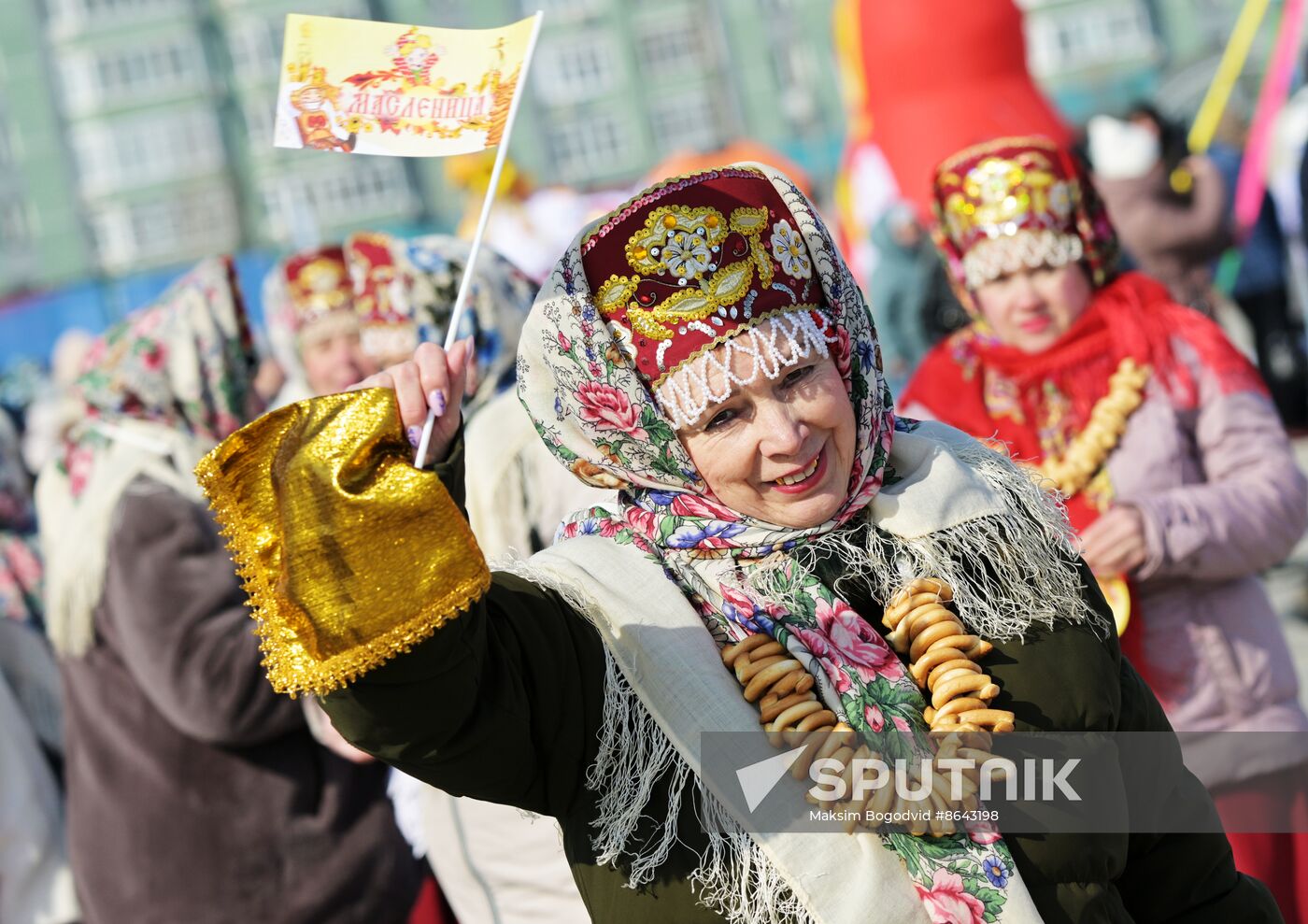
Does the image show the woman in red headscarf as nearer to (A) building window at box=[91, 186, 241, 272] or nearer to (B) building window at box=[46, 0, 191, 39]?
(A) building window at box=[91, 186, 241, 272]

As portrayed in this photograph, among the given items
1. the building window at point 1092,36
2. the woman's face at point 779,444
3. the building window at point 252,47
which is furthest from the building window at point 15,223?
the woman's face at point 779,444

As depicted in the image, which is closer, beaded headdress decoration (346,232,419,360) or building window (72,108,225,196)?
beaded headdress decoration (346,232,419,360)

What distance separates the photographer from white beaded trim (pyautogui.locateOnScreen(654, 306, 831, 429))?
2.09 m

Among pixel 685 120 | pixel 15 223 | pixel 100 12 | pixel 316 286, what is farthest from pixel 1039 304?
pixel 100 12

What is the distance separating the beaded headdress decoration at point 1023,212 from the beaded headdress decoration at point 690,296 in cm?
180

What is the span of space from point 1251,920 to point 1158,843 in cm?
21

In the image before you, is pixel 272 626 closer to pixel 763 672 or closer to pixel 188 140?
pixel 763 672

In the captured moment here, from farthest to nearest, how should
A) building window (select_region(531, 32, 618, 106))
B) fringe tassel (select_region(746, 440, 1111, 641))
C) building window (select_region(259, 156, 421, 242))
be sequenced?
building window (select_region(531, 32, 618, 106)) → building window (select_region(259, 156, 421, 242)) → fringe tassel (select_region(746, 440, 1111, 641))

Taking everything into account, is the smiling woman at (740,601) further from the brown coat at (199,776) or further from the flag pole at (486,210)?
the brown coat at (199,776)

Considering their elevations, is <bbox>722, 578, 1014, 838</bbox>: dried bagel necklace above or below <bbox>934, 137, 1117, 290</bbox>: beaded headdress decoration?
below

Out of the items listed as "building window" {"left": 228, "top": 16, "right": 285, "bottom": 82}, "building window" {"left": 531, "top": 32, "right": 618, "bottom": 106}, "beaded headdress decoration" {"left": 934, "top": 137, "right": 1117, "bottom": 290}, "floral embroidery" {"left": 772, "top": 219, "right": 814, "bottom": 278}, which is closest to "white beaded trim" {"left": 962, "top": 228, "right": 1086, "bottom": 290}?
"beaded headdress decoration" {"left": 934, "top": 137, "right": 1117, "bottom": 290}

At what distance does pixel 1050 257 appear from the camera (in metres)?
3.73

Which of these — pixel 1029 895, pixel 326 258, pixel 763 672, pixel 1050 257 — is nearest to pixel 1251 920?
pixel 1029 895

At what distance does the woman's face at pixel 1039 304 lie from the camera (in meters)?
3.74
